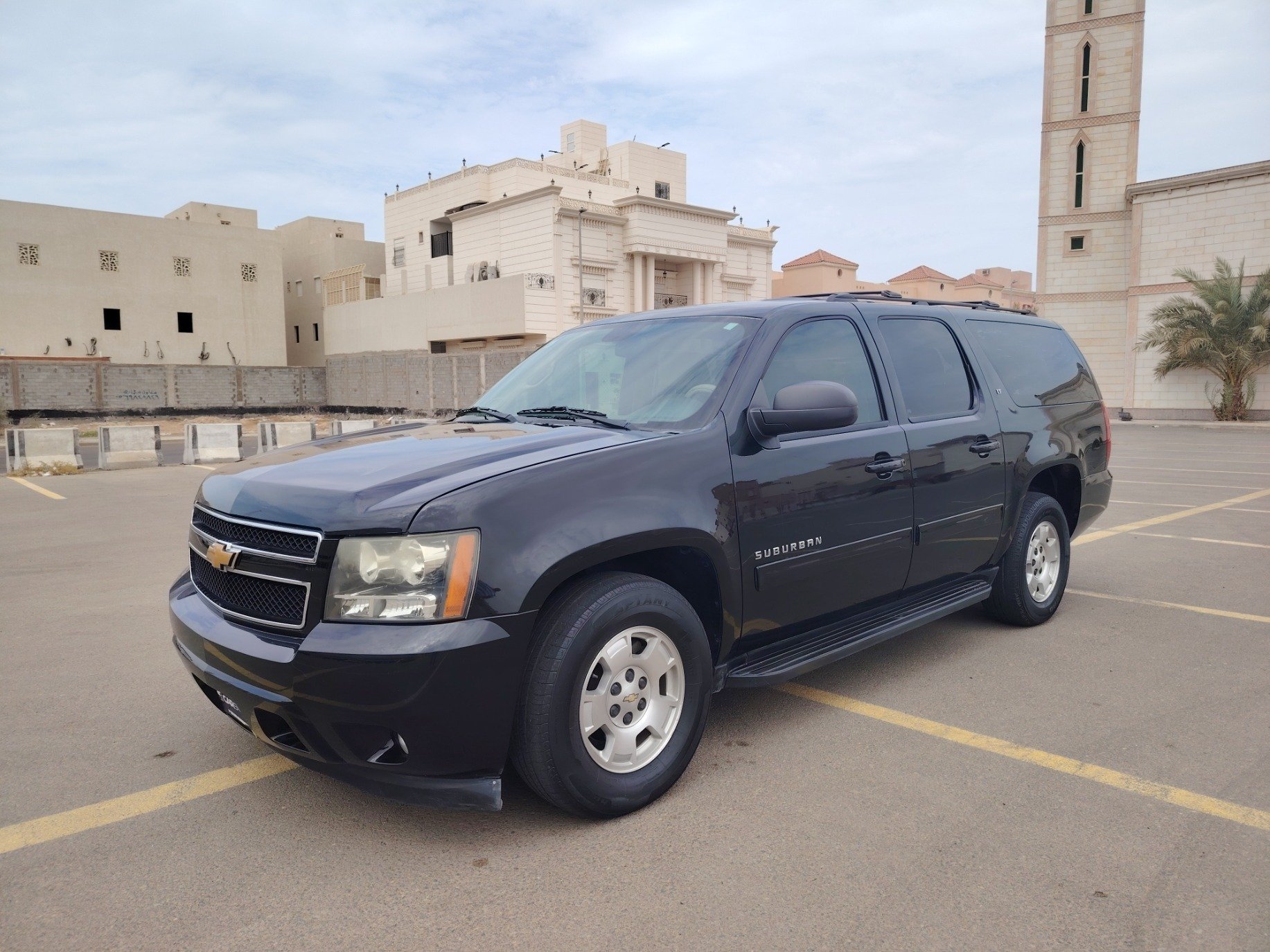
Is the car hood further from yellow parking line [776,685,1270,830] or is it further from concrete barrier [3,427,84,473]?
concrete barrier [3,427,84,473]

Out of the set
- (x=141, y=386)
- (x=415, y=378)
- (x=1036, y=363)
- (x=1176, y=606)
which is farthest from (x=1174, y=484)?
(x=141, y=386)

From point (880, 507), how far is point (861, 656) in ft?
4.14

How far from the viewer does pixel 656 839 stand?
292 cm

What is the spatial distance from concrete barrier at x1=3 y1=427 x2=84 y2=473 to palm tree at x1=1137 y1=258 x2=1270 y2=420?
3382 cm

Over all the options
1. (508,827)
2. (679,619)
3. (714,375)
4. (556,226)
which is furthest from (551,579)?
(556,226)

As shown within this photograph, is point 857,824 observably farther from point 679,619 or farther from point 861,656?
point 861,656

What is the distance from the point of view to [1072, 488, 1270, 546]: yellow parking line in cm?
840

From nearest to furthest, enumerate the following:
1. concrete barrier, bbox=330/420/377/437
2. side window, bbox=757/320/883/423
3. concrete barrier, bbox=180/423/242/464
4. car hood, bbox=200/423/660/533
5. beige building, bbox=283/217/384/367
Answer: car hood, bbox=200/423/660/533, side window, bbox=757/320/883/423, concrete barrier, bbox=180/423/242/464, concrete barrier, bbox=330/420/377/437, beige building, bbox=283/217/384/367

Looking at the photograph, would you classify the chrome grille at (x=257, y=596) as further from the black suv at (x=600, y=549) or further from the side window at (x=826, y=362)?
the side window at (x=826, y=362)

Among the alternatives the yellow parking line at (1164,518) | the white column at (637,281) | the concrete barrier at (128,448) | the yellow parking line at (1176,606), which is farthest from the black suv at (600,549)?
the white column at (637,281)

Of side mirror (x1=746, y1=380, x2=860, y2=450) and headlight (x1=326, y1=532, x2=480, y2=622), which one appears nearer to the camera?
headlight (x1=326, y1=532, x2=480, y2=622)

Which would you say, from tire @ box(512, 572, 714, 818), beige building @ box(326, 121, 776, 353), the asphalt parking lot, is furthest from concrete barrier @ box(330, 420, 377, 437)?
beige building @ box(326, 121, 776, 353)

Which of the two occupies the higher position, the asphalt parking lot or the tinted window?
the tinted window

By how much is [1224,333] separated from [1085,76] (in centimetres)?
1354
